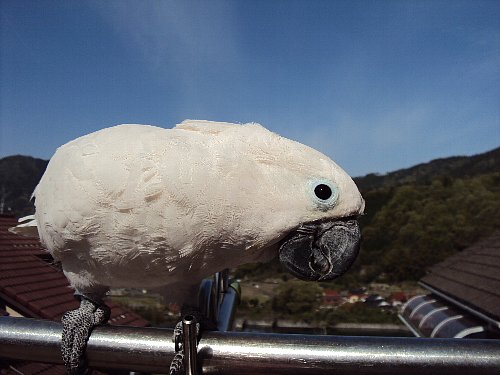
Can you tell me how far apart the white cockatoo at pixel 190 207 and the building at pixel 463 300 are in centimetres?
251

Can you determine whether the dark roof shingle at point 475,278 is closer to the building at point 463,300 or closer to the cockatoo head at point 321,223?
the building at point 463,300

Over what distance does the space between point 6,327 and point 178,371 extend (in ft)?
1.17

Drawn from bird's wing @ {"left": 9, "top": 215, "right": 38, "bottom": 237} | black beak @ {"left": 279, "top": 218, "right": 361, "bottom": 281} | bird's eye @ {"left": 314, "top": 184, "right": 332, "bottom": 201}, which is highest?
bird's eye @ {"left": 314, "top": 184, "right": 332, "bottom": 201}

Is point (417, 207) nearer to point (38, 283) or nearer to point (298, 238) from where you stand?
point (38, 283)

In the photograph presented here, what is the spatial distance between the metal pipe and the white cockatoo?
161mm

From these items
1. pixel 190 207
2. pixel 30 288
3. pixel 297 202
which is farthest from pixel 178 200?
pixel 30 288

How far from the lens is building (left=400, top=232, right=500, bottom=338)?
3277mm

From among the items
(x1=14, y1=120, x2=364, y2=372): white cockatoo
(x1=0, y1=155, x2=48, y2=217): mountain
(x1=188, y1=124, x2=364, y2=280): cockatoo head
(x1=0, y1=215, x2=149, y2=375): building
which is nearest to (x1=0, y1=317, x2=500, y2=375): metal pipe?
(x1=14, y1=120, x2=364, y2=372): white cockatoo

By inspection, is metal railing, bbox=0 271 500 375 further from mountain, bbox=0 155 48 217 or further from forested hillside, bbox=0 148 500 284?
forested hillside, bbox=0 148 500 284

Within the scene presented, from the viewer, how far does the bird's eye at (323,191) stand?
1.12 metres

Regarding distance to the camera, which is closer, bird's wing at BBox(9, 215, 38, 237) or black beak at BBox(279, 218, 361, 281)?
black beak at BBox(279, 218, 361, 281)

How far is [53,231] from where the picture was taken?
1.17m

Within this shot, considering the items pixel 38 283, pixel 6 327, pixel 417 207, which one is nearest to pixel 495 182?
pixel 417 207

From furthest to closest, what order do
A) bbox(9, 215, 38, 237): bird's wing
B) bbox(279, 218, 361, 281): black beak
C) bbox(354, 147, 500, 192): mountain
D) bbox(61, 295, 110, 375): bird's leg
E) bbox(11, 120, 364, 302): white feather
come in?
bbox(354, 147, 500, 192): mountain
bbox(9, 215, 38, 237): bird's wing
bbox(279, 218, 361, 281): black beak
bbox(11, 120, 364, 302): white feather
bbox(61, 295, 110, 375): bird's leg
